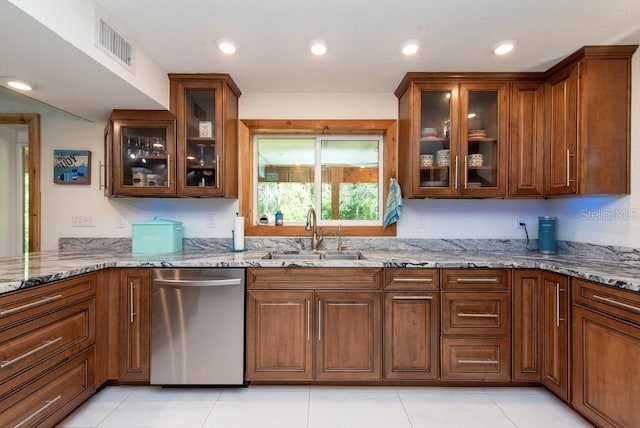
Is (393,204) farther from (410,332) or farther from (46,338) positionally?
(46,338)

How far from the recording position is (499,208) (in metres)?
2.66

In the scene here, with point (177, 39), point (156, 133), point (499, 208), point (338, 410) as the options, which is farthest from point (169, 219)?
point (499, 208)

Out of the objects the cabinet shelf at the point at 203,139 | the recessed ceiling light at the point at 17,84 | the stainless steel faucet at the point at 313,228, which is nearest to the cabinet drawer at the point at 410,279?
the stainless steel faucet at the point at 313,228

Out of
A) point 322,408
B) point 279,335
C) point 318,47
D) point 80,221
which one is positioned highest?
point 318,47

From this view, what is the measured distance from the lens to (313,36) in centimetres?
184

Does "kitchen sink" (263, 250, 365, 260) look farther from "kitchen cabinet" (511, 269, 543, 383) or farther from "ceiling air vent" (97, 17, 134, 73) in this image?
"ceiling air vent" (97, 17, 134, 73)

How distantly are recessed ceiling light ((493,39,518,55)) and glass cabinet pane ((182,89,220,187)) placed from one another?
6.94ft

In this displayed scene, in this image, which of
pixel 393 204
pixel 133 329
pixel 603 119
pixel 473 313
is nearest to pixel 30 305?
pixel 133 329

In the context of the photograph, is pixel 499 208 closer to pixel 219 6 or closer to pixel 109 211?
pixel 219 6

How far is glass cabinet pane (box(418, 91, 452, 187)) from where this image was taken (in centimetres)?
237

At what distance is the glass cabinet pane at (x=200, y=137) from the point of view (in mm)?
2396

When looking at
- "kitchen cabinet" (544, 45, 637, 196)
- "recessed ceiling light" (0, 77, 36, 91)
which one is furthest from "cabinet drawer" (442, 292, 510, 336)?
"recessed ceiling light" (0, 77, 36, 91)

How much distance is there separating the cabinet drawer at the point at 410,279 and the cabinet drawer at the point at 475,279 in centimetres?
7

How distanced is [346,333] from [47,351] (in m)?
1.71
